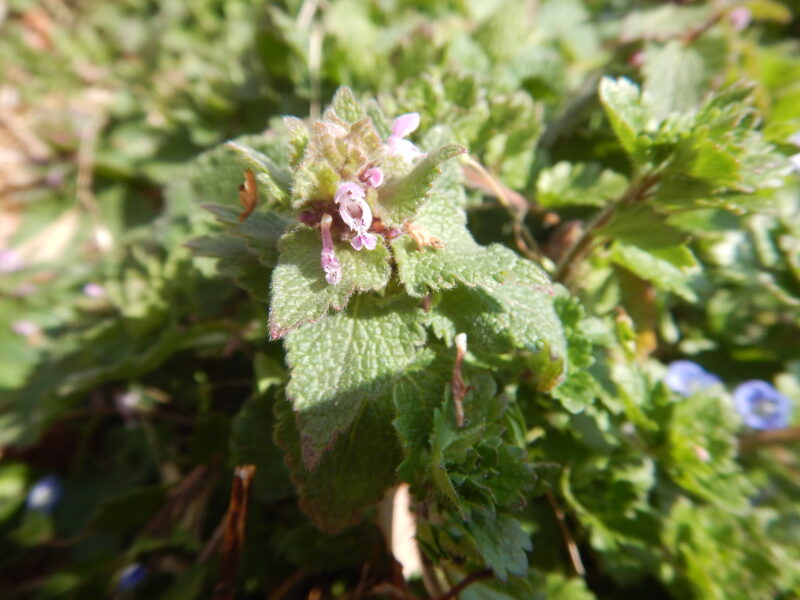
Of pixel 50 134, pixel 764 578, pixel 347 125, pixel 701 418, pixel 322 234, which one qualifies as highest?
pixel 50 134

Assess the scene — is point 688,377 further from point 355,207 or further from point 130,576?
point 130,576

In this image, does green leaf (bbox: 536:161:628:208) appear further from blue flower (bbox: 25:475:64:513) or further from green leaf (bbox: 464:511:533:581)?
blue flower (bbox: 25:475:64:513)

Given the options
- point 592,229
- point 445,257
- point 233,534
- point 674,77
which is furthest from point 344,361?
point 674,77

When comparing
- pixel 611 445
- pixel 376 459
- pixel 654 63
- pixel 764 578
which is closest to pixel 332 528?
pixel 376 459

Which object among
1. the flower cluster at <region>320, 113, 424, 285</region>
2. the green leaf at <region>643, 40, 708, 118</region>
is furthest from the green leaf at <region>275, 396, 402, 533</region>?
the green leaf at <region>643, 40, 708, 118</region>

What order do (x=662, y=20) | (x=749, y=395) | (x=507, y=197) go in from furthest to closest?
(x=662, y=20), (x=749, y=395), (x=507, y=197)

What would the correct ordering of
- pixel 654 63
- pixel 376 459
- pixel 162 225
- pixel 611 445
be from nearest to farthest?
pixel 376 459, pixel 611 445, pixel 654 63, pixel 162 225

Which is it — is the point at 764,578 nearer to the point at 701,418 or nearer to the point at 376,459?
the point at 701,418
